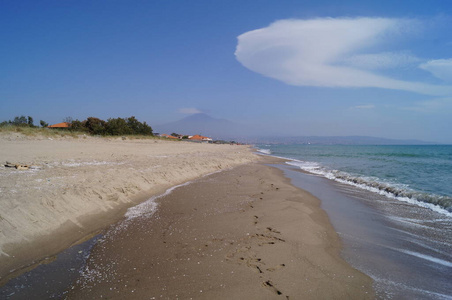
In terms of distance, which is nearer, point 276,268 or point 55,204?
point 276,268

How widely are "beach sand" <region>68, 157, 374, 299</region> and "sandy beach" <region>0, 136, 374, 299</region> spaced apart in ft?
0.05

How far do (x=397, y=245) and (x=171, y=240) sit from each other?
4474 mm

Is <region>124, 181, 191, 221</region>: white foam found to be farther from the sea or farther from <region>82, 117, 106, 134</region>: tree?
<region>82, 117, 106, 134</region>: tree

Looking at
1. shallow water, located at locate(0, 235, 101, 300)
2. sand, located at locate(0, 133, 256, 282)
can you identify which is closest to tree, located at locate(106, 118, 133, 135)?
sand, located at locate(0, 133, 256, 282)

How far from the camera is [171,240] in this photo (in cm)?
465

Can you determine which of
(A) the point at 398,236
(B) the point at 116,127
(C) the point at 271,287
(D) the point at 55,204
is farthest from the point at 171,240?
(B) the point at 116,127

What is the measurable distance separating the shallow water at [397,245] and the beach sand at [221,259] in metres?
0.32

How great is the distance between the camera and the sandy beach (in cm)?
325

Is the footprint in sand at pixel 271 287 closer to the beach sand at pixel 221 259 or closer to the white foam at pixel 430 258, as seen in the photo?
the beach sand at pixel 221 259

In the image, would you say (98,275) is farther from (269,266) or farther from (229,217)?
(229,217)

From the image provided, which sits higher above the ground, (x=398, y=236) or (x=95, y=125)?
(x=95, y=125)

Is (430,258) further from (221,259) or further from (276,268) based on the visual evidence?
(221,259)

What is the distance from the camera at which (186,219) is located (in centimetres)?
592

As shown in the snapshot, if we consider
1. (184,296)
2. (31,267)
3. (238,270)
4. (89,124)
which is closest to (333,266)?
(238,270)
